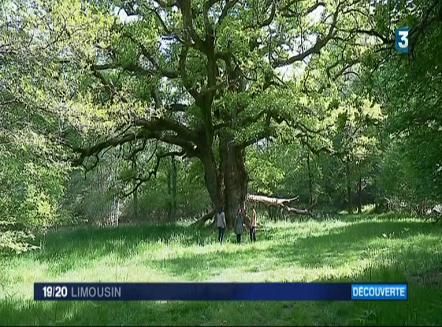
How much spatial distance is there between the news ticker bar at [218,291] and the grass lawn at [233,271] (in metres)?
0.14

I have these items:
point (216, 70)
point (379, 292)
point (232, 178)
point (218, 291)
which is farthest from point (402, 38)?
point (232, 178)

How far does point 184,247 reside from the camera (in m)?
14.3

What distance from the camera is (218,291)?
681 cm

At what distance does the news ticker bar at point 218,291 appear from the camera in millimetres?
6121

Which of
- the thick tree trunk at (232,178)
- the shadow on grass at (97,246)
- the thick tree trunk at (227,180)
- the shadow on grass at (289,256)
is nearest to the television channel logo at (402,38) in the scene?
the shadow on grass at (289,256)

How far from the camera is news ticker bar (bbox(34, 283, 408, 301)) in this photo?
612 cm

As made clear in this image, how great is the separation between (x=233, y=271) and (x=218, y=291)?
2653mm

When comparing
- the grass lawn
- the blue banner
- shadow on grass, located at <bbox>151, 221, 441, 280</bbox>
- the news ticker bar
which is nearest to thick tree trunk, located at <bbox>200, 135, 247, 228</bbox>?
the grass lawn

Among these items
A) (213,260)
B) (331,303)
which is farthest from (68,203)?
(331,303)

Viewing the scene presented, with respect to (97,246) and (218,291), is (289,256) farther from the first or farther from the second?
(97,246)

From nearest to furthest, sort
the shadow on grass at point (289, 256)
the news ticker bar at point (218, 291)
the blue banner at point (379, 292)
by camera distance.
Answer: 1. the blue banner at point (379, 292)
2. the news ticker bar at point (218, 291)
3. the shadow on grass at point (289, 256)

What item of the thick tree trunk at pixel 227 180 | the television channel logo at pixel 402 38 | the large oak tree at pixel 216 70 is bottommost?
the thick tree trunk at pixel 227 180

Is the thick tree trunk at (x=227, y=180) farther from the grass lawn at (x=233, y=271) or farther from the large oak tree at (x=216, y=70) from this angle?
the grass lawn at (x=233, y=271)

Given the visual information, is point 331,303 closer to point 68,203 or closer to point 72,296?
point 72,296
